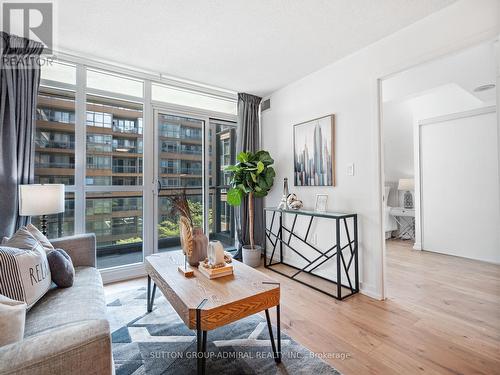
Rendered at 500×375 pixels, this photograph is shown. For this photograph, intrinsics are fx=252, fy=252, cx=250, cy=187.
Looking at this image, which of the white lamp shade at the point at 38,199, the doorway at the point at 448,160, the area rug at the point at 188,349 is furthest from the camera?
the doorway at the point at 448,160

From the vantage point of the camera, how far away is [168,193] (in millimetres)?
3316

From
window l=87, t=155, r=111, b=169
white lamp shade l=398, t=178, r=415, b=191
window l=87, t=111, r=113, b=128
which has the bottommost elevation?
white lamp shade l=398, t=178, r=415, b=191

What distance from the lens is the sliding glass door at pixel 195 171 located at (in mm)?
3287

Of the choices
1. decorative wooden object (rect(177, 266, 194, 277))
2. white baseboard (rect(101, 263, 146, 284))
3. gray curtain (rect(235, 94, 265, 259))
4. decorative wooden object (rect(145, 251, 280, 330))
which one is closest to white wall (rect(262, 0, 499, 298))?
gray curtain (rect(235, 94, 265, 259))

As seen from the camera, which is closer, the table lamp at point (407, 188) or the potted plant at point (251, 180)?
the potted plant at point (251, 180)

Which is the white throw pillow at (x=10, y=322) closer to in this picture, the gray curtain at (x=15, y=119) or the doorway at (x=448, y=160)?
the gray curtain at (x=15, y=119)

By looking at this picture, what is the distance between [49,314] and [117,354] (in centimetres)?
54

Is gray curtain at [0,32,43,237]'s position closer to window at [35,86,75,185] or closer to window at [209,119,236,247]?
window at [35,86,75,185]

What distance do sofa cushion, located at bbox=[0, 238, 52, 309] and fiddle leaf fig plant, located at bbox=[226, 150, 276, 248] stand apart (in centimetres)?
214

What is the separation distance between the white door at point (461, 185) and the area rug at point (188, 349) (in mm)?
3410

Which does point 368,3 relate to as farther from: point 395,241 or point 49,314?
point 395,241

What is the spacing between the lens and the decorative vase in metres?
1.89

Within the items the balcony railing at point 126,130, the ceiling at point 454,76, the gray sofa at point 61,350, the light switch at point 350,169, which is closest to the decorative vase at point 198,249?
the gray sofa at point 61,350

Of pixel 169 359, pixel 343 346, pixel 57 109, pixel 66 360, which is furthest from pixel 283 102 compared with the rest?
pixel 66 360
